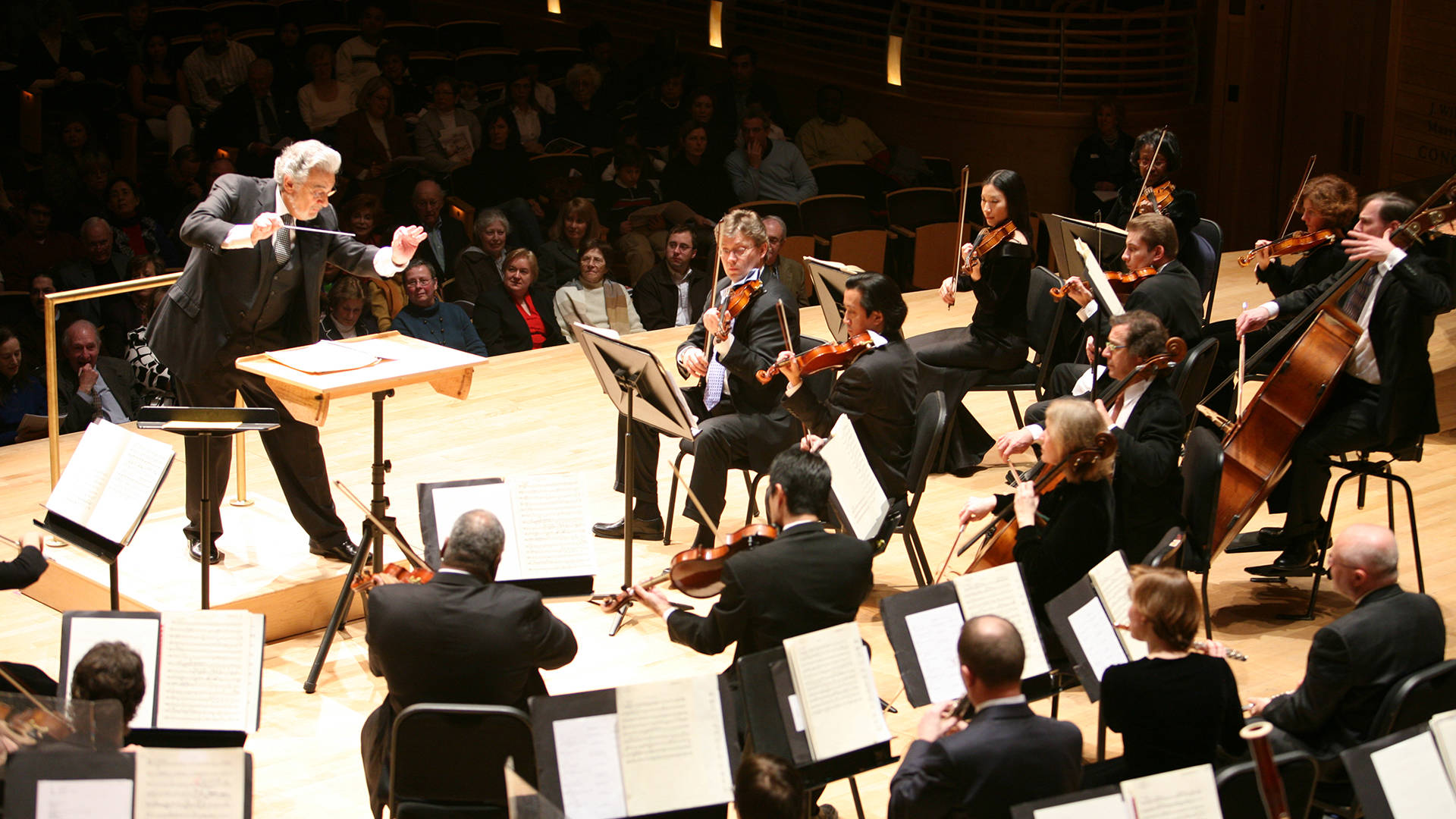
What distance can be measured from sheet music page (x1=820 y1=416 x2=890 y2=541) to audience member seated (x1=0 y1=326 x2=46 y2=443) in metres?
3.81

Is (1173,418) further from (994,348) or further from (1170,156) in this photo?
(1170,156)

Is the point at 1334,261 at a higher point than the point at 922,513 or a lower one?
higher

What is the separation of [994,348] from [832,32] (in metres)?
6.93

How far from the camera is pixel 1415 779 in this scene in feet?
8.63

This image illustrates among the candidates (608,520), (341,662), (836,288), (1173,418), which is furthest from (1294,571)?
(341,662)

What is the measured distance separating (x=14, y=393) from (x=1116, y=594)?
4736mm

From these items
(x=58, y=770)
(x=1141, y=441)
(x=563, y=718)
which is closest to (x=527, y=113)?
(x=1141, y=441)

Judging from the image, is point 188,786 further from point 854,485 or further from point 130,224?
point 130,224

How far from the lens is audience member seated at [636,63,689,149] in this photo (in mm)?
9352

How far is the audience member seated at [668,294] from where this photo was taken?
291 inches

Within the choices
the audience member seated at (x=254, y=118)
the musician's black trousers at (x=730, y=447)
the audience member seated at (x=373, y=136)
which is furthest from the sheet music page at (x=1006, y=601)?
the audience member seated at (x=254, y=118)

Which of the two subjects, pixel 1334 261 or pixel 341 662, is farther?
pixel 1334 261

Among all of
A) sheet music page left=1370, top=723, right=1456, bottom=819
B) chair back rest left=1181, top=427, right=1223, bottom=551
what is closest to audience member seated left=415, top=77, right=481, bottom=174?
chair back rest left=1181, top=427, right=1223, bottom=551

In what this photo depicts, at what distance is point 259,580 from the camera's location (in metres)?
4.31
